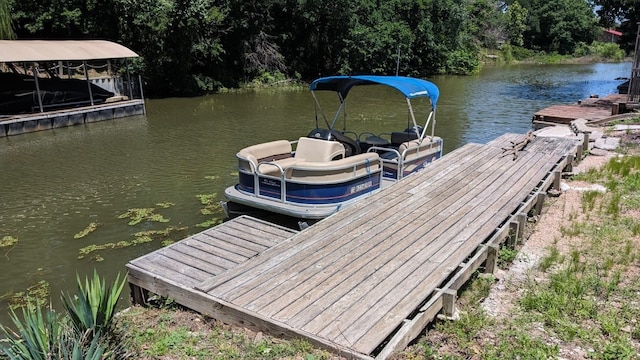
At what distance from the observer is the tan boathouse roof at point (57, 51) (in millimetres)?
19203

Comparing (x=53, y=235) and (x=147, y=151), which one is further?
(x=147, y=151)

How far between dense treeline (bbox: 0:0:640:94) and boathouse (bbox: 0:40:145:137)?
123 inches

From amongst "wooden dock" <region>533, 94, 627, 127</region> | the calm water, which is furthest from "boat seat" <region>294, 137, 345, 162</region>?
"wooden dock" <region>533, 94, 627, 127</region>

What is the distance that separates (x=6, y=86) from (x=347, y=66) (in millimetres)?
22379

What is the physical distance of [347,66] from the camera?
37.2m

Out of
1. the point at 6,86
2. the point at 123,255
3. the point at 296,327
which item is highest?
the point at 6,86

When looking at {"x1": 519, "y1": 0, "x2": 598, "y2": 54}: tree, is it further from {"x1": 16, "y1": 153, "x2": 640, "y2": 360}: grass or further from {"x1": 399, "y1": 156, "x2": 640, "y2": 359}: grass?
{"x1": 16, "y1": 153, "x2": 640, "y2": 360}: grass

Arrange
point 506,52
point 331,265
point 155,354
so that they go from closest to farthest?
1. point 155,354
2. point 331,265
3. point 506,52

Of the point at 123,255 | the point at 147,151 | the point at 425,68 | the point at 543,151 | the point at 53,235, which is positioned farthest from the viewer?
the point at 425,68

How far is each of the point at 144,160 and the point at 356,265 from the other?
425 inches

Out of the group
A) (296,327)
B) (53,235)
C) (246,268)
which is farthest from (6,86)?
(296,327)

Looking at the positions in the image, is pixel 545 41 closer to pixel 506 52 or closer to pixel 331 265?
pixel 506 52

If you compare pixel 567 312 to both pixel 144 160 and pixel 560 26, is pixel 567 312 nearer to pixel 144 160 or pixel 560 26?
pixel 144 160

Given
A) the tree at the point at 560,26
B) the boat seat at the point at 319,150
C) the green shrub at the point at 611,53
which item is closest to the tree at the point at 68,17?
the boat seat at the point at 319,150
